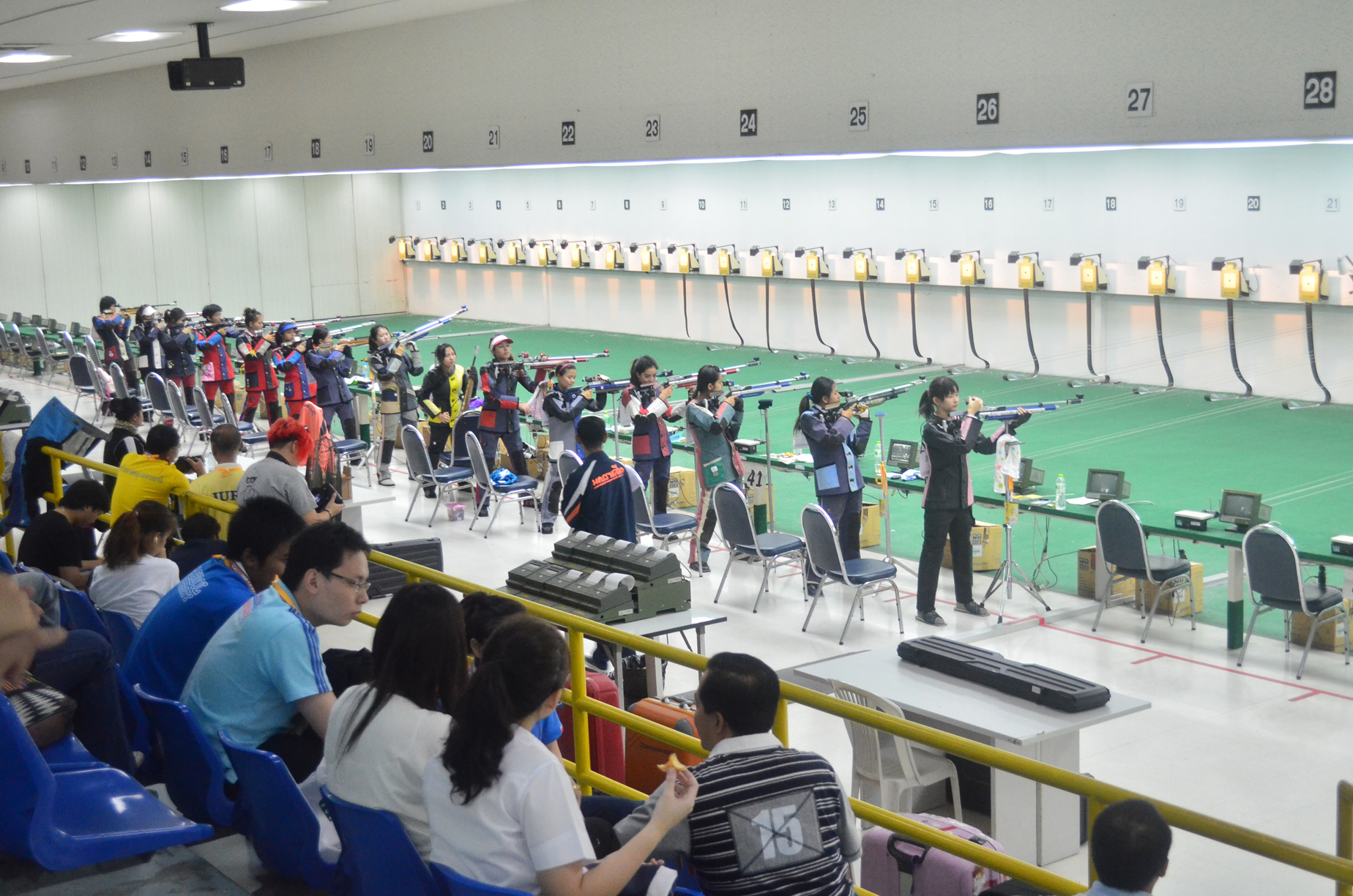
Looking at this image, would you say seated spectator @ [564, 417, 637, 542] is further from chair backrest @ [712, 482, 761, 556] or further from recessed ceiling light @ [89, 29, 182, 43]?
recessed ceiling light @ [89, 29, 182, 43]

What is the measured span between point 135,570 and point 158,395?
1183 centimetres

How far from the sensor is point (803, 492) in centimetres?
1266

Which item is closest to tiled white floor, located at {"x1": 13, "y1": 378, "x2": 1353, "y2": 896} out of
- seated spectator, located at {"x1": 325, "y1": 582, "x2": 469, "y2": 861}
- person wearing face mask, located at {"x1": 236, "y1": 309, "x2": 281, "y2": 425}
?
seated spectator, located at {"x1": 325, "y1": 582, "x2": 469, "y2": 861}

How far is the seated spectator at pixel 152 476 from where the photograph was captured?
7008 mm

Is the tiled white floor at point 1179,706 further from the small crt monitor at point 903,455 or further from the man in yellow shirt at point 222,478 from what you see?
the man in yellow shirt at point 222,478

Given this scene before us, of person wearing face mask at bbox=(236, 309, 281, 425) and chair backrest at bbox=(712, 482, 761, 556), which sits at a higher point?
person wearing face mask at bbox=(236, 309, 281, 425)

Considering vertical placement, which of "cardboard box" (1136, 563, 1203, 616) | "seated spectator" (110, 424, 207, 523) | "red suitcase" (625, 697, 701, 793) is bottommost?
"cardboard box" (1136, 563, 1203, 616)

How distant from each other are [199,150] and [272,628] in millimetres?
12761

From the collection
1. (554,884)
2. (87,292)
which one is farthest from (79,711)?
(87,292)

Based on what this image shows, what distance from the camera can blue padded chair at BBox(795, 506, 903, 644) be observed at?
8656 millimetres

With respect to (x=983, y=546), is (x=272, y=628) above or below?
above

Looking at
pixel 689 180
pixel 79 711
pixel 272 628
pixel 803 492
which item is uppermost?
pixel 689 180

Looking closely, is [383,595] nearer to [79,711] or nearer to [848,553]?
[848,553]

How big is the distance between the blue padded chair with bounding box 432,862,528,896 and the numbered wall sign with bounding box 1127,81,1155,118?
19.4 ft
